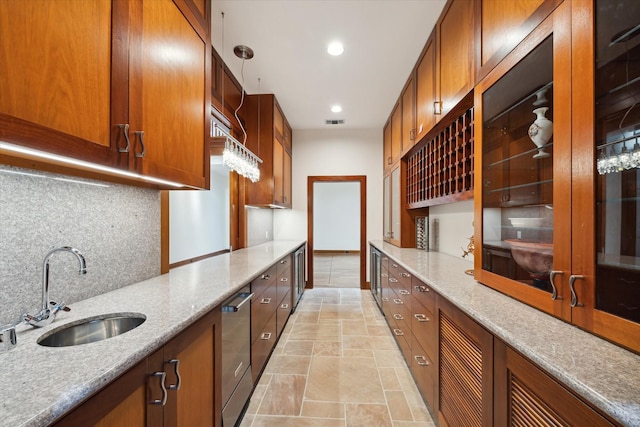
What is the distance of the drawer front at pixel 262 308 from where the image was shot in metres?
1.98

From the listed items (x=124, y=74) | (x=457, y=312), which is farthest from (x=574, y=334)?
(x=124, y=74)

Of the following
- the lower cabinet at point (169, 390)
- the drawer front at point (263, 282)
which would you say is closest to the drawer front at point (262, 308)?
the drawer front at point (263, 282)

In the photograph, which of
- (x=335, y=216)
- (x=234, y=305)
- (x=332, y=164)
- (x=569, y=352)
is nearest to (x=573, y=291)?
(x=569, y=352)

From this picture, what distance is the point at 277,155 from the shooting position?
394 centimetres

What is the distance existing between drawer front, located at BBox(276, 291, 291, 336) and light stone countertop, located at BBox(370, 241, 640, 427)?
198 centimetres

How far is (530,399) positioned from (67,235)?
1928mm

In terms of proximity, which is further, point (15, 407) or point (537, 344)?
point (537, 344)

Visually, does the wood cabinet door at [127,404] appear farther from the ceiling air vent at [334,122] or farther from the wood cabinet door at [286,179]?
the ceiling air vent at [334,122]

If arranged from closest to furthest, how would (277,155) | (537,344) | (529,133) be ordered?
(537,344), (529,133), (277,155)

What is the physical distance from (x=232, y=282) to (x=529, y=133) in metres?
1.75

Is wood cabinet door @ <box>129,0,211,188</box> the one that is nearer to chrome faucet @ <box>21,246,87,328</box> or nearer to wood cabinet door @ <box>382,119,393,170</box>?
chrome faucet @ <box>21,246,87,328</box>

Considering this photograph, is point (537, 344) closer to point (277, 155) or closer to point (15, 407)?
point (15, 407)

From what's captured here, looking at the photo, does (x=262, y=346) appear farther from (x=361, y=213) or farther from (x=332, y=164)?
(x=332, y=164)

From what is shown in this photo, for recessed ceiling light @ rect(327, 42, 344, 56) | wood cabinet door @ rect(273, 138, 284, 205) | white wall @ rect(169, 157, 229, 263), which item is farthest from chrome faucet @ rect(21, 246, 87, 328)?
wood cabinet door @ rect(273, 138, 284, 205)
